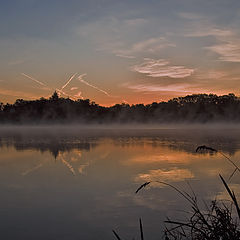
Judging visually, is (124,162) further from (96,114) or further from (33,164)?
(96,114)

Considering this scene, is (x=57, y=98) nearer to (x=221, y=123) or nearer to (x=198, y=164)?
(x=221, y=123)

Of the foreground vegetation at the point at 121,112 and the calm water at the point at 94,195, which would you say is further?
the foreground vegetation at the point at 121,112

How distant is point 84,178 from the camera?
438 inches

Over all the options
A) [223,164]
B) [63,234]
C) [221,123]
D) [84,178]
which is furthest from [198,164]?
[221,123]

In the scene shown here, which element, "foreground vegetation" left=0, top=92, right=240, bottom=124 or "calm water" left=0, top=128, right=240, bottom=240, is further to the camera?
"foreground vegetation" left=0, top=92, right=240, bottom=124

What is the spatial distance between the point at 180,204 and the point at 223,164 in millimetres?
7188

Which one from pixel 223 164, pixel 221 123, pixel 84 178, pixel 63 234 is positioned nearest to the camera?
pixel 63 234

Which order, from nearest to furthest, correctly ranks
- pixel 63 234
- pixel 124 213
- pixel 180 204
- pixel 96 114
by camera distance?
pixel 63 234
pixel 124 213
pixel 180 204
pixel 96 114

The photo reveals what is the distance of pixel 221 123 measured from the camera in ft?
378

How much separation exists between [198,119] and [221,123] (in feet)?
27.7

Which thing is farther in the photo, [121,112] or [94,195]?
[121,112]

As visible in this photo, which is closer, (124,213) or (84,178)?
(124,213)

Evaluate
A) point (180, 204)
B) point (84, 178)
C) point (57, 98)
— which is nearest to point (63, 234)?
point (180, 204)

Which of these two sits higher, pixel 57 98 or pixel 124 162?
pixel 57 98
